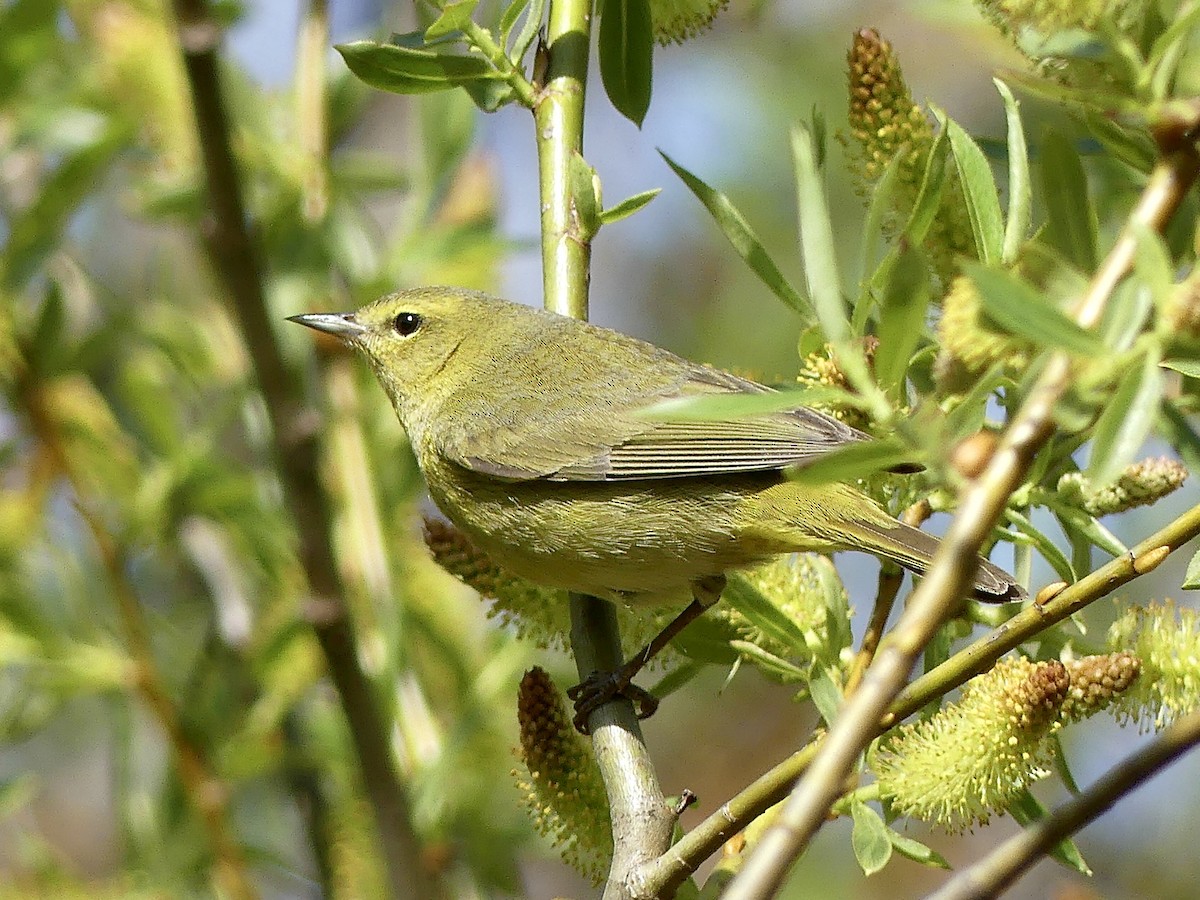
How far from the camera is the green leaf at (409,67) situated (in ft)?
7.98

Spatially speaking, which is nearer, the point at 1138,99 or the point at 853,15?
the point at 1138,99

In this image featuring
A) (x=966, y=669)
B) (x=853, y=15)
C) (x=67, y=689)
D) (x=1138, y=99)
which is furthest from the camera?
(x=853, y=15)

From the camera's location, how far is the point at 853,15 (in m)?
7.75

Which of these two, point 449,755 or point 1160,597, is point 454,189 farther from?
point 1160,597

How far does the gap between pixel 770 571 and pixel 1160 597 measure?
113 inches

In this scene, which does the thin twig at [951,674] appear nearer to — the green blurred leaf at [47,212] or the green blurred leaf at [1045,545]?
the green blurred leaf at [1045,545]

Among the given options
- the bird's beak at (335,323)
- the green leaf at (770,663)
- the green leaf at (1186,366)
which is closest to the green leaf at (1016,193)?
the green leaf at (1186,366)

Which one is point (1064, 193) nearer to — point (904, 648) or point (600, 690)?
point (904, 648)

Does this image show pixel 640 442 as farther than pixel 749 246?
Yes

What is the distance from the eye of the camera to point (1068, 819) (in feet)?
4.18

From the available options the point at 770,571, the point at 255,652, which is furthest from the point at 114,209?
the point at 770,571

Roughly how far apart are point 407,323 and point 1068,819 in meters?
3.05

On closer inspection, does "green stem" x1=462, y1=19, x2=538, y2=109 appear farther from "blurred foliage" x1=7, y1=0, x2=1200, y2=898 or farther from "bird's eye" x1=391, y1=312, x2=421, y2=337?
"bird's eye" x1=391, y1=312, x2=421, y2=337

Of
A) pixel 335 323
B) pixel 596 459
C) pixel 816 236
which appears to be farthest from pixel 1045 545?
pixel 335 323
